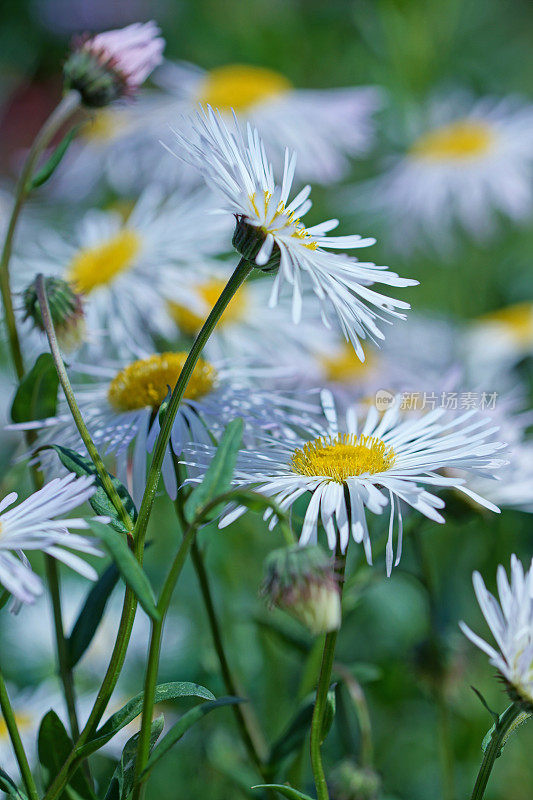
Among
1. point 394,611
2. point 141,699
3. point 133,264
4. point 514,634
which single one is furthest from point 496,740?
point 394,611

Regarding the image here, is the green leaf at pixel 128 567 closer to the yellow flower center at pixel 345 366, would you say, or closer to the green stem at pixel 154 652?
the green stem at pixel 154 652

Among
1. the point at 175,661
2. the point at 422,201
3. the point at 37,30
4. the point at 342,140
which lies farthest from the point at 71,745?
the point at 37,30

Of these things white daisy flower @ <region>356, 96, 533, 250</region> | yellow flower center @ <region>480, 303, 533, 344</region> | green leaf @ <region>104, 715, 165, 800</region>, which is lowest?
green leaf @ <region>104, 715, 165, 800</region>

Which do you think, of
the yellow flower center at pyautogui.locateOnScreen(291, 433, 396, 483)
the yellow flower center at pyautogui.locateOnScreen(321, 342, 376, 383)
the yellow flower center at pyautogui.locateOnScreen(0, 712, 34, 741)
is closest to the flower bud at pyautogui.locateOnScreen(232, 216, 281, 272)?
the yellow flower center at pyautogui.locateOnScreen(291, 433, 396, 483)

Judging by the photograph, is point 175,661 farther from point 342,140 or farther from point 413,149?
point 413,149

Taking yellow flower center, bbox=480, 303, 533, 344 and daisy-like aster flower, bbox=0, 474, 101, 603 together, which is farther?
yellow flower center, bbox=480, 303, 533, 344

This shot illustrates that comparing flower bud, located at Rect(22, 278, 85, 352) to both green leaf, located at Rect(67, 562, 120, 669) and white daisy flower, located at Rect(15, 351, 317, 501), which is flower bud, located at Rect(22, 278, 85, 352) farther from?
green leaf, located at Rect(67, 562, 120, 669)
